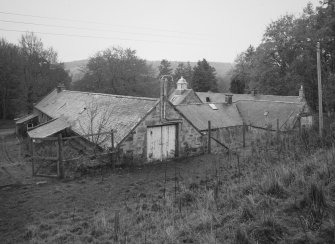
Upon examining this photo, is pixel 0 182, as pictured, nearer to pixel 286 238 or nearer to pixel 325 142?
pixel 286 238

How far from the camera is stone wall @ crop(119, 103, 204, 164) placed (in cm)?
1527

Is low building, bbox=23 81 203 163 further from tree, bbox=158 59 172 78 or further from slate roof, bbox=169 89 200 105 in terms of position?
tree, bbox=158 59 172 78

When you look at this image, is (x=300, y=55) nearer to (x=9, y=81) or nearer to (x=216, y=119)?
(x=216, y=119)

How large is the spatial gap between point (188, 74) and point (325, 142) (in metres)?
72.8

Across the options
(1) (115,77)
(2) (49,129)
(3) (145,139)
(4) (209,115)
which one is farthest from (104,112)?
(1) (115,77)

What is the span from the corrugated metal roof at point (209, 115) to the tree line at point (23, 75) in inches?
1024

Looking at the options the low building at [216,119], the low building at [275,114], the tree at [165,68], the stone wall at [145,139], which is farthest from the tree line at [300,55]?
the tree at [165,68]

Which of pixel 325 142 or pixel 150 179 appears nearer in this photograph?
pixel 325 142

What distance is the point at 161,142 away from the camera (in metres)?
16.6

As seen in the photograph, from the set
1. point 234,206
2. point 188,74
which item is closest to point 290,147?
point 234,206

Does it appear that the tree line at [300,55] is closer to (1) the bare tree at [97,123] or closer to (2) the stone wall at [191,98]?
(2) the stone wall at [191,98]

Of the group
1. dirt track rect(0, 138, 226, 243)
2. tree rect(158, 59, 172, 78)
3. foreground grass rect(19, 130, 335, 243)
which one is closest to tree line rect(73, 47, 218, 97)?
tree rect(158, 59, 172, 78)

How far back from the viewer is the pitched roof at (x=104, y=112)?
16.0m

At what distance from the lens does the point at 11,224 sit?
26.6 ft
